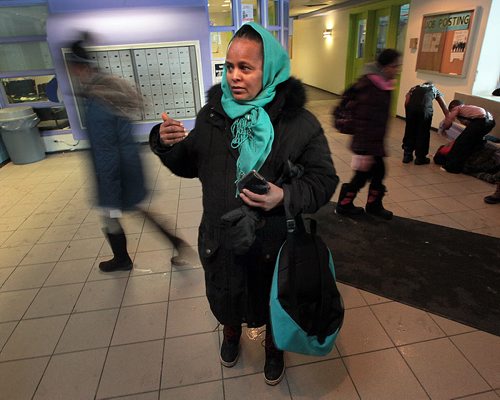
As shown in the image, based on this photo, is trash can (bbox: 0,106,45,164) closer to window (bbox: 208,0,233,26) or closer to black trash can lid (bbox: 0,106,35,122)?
black trash can lid (bbox: 0,106,35,122)

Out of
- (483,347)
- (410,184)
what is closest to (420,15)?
(410,184)

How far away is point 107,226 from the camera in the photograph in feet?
7.72

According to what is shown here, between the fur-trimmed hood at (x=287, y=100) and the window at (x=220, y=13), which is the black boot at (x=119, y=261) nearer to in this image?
the fur-trimmed hood at (x=287, y=100)

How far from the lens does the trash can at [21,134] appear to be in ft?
15.8

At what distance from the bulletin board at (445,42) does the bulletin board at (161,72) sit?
3.96 meters

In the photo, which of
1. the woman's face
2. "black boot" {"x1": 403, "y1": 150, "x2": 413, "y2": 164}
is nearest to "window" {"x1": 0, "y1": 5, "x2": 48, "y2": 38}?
the woman's face

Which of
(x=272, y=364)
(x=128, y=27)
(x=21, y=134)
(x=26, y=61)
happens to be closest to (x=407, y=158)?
(x=272, y=364)

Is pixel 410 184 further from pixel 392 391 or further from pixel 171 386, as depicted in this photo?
pixel 171 386

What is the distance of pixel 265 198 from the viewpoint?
3.57 feet

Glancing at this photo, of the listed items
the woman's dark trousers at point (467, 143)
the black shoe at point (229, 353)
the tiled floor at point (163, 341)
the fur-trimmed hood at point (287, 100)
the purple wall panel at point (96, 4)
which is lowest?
the tiled floor at point (163, 341)

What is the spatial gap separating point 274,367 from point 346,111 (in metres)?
2.16

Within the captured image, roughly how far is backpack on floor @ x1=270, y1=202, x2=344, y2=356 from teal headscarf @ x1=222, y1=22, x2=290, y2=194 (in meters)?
0.28

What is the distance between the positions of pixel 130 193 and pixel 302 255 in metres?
1.41

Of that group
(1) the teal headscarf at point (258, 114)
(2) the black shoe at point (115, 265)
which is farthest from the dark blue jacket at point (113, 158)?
(1) the teal headscarf at point (258, 114)
